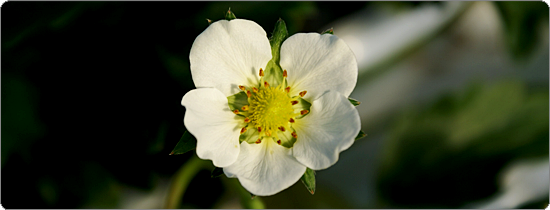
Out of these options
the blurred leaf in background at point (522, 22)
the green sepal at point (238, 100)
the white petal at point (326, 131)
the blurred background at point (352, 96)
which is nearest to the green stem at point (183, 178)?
the blurred background at point (352, 96)

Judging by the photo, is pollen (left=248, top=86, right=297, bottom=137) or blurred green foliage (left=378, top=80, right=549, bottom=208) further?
blurred green foliage (left=378, top=80, right=549, bottom=208)

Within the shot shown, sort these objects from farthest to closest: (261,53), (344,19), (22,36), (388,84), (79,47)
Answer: (388,84), (344,19), (79,47), (22,36), (261,53)

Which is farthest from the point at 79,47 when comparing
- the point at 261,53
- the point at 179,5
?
the point at 261,53

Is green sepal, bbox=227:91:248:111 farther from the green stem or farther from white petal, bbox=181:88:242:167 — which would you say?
the green stem

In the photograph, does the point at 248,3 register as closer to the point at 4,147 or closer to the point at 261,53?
the point at 261,53

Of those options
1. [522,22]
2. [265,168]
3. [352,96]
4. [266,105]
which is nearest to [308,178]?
[265,168]

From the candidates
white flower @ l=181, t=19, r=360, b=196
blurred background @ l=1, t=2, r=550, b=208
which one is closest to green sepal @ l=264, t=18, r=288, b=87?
white flower @ l=181, t=19, r=360, b=196

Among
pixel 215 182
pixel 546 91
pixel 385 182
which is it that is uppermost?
pixel 546 91
